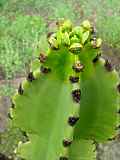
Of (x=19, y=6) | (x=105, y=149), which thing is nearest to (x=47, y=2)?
(x=19, y=6)

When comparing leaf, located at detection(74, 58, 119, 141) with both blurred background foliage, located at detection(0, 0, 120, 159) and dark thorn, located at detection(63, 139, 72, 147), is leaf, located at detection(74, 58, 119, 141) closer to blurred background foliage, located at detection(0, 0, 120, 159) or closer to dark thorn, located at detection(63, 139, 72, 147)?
dark thorn, located at detection(63, 139, 72, 147)

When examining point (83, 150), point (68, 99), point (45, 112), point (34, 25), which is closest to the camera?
point (68, 99)

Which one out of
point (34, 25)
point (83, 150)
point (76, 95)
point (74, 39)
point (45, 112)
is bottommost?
point (83, 150)

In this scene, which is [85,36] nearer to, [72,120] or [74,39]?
[74,39]

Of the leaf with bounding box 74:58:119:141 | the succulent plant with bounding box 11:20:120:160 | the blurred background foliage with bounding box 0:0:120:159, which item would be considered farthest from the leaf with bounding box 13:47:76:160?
the blurred background foliage with bounding box 0:0:120:159

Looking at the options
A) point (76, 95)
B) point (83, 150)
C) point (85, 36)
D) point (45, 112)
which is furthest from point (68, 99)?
point (83, 150)

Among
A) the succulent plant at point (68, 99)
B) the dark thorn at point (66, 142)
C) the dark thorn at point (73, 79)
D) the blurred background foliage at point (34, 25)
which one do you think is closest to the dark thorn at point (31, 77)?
the succulent plant at point (68, 99)
